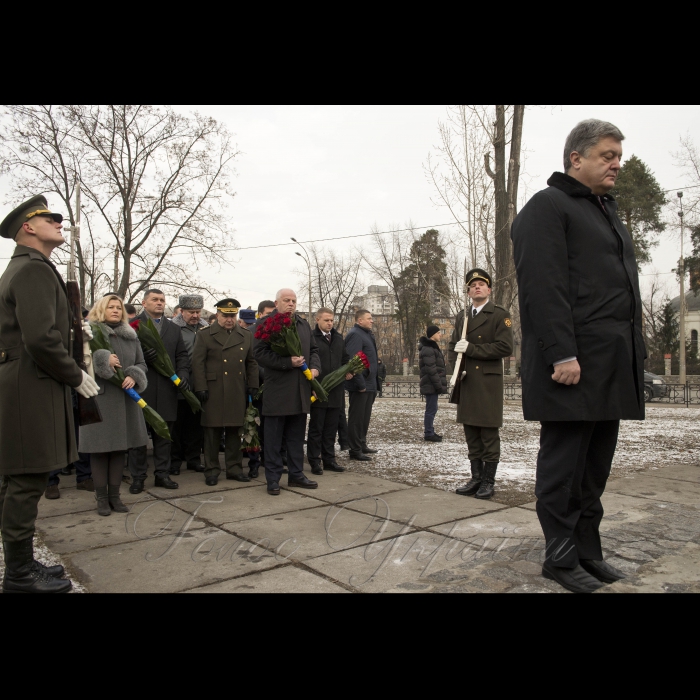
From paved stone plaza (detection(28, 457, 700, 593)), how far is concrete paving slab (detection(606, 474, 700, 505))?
19 mm

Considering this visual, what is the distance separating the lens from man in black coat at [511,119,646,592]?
3402 mm

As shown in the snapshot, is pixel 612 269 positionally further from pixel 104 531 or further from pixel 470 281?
pixel 104 531

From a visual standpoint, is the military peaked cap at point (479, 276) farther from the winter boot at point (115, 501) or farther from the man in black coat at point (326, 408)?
the winter boot at point (115, 501)

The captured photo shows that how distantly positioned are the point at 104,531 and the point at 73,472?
3259 millimetres

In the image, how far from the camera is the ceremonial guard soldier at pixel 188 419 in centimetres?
773

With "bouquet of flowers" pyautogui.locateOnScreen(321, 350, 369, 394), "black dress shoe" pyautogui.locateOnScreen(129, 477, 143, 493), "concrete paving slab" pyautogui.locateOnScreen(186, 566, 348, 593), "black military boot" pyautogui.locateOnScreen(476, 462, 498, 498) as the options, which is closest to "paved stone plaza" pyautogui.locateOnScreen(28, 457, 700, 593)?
"concrete paving slab" pyautogui.locateOnScreen(186, 566, 348, 593)

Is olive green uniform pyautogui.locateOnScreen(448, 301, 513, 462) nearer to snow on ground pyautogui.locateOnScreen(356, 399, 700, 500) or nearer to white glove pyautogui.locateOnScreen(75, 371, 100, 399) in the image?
snow on ground pyautogui.locateOnScreen(356, 399, 700, 500)

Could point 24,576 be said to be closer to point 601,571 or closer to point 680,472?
point 601,571

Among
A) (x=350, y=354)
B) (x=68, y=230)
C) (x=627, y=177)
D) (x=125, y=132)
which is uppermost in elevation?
(x=627, y=177)

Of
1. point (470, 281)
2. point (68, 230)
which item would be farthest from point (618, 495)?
point (68, 230)

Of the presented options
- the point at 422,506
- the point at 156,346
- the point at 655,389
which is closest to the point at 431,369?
the point at 156,346

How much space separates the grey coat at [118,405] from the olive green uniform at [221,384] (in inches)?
37.8

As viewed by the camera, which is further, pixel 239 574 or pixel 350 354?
pixel 350 354

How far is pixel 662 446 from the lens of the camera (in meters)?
9.11
